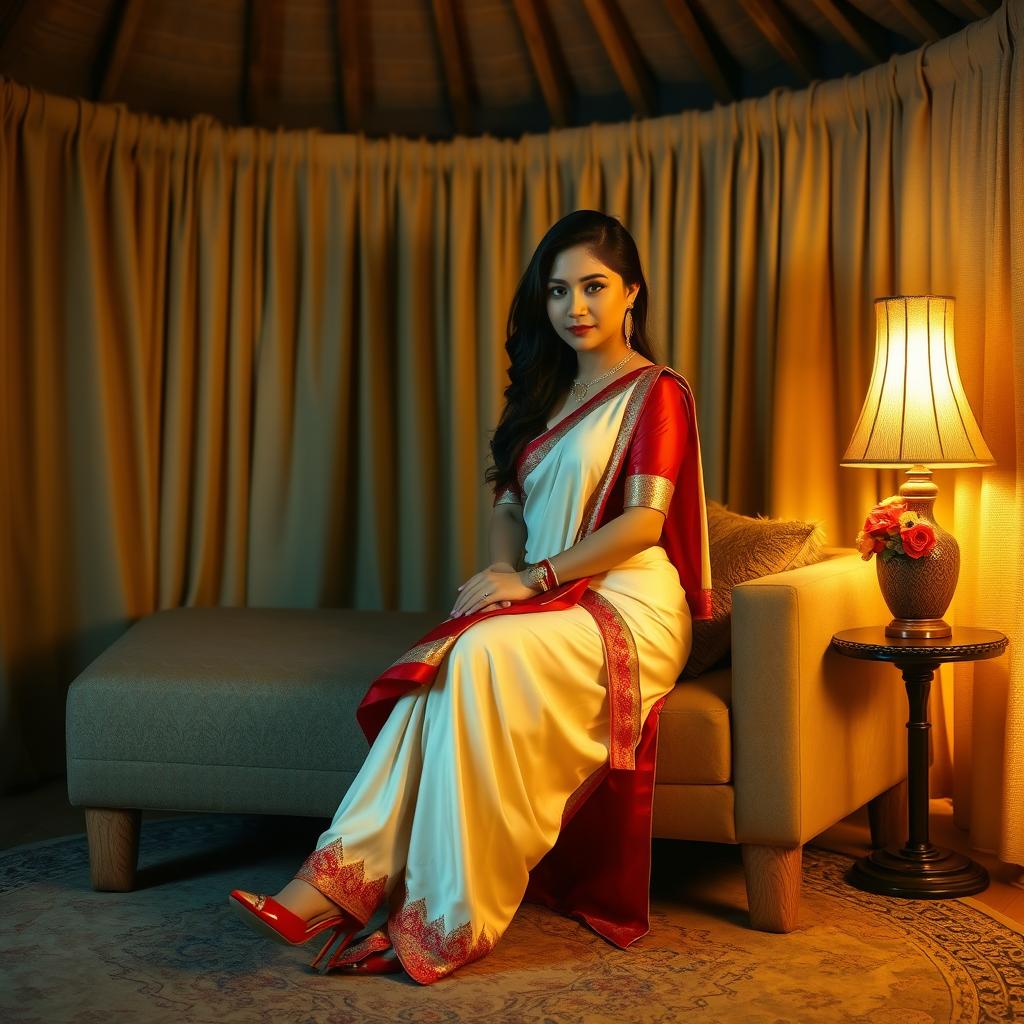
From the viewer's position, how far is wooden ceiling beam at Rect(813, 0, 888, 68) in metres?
3.59

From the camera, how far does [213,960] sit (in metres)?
2.55

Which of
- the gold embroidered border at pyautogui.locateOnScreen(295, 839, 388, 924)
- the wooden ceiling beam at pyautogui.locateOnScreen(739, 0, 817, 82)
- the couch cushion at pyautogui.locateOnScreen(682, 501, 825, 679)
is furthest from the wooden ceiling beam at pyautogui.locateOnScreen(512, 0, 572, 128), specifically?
the gold embroidered border at pyautogui.locateOnScreen(295, 839, 388, 924)

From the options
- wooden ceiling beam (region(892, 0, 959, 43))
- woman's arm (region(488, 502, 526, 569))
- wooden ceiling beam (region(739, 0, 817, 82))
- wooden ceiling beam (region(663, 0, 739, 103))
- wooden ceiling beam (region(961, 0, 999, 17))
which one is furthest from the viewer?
wooden ceiling beam (region(663, 0, 739, 103))

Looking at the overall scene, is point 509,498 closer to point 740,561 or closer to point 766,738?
point 740,561

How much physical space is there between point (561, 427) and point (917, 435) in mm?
830

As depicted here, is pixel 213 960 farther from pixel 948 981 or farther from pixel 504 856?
pixel 948 981

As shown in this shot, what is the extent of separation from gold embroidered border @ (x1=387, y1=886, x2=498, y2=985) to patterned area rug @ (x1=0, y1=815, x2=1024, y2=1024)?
1.3 inches

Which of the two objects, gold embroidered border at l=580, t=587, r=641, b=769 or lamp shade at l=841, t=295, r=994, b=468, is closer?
gold embroidered border at l=580, t=587, r=641, b=769

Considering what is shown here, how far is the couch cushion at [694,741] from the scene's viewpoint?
8.95 feet

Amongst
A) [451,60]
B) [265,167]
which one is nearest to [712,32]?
[451,60]

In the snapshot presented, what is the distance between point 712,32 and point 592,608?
221 centimetres

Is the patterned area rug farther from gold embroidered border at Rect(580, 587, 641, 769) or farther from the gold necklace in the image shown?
the gold necklace

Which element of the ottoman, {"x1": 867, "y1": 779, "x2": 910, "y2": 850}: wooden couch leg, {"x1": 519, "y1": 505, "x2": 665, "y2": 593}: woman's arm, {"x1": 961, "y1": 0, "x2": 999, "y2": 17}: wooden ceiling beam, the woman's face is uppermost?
{"x1": 961, "y1": 0, "x2": 999, "y2": 17}: wooden ceiling beam

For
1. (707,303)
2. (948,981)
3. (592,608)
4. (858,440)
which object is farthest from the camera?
(707,303)
